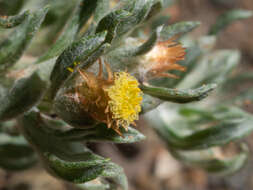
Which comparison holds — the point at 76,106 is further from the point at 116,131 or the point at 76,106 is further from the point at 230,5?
the point at 230,5

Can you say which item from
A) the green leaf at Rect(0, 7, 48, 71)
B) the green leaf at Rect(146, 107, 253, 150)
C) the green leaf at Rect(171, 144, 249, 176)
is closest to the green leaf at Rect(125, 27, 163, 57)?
the green leaf at Rect(0, 7, 48, 71)

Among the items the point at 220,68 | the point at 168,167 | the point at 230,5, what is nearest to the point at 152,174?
the point at 168,167

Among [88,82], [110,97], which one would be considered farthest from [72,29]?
[110,97]

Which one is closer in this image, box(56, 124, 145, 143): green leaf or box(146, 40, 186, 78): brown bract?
box(56, 124, 145, 143): green leaf

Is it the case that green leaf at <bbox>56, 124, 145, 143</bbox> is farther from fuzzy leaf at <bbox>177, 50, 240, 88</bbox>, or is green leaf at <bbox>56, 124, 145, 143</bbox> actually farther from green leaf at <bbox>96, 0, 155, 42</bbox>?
fuzzy leaf at <bbox>177, 50, 240, 88</bbox>

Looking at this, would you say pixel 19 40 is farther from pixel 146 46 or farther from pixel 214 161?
pixel 214 161

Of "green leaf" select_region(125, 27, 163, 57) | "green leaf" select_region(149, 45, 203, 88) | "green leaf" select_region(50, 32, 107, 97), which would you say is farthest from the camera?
"green leaf" select_region(149, 45, 203, 88)
